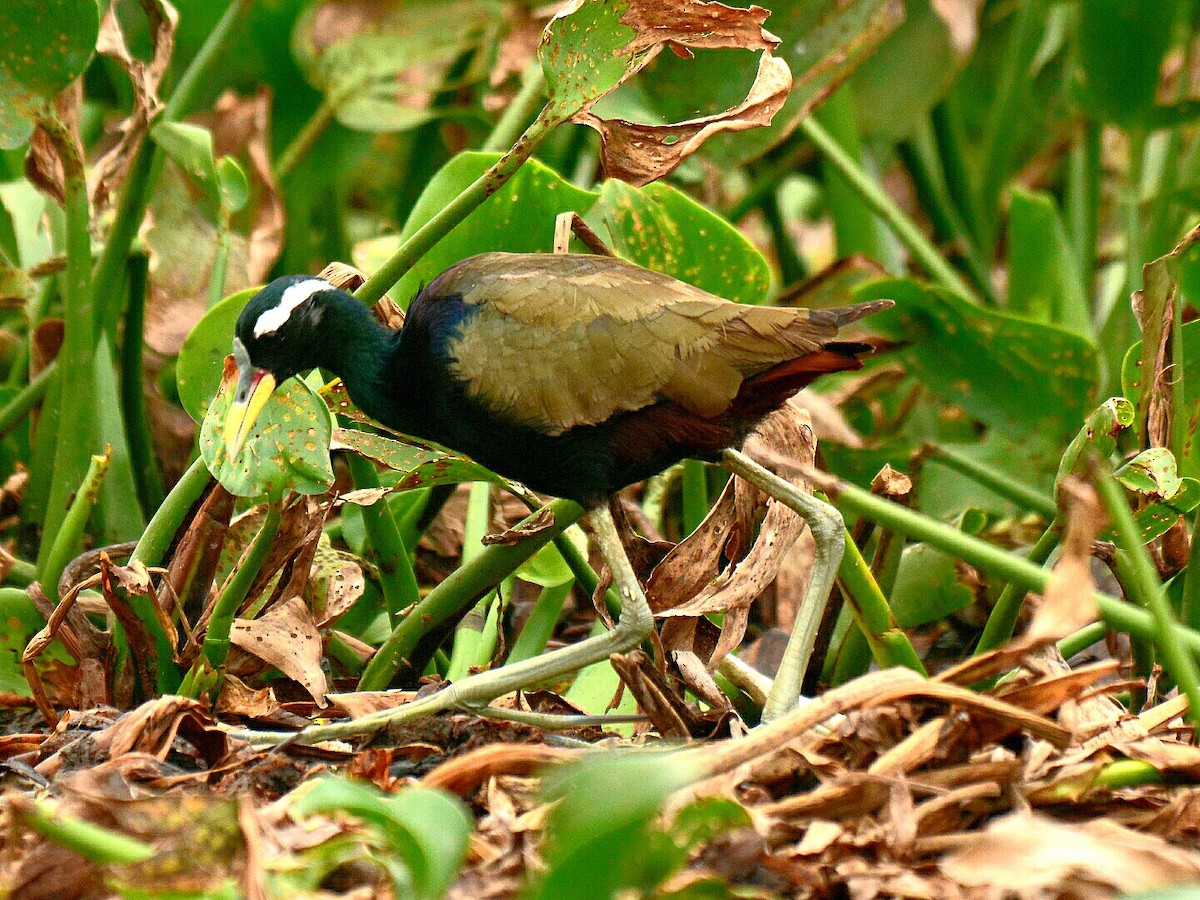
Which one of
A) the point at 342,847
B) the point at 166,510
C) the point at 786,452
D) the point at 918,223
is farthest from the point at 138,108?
the point at 918,223

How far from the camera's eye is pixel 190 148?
2.61 meters

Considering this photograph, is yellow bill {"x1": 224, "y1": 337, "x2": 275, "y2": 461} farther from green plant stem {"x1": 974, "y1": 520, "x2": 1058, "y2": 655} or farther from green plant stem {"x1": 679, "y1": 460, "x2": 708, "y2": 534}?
green plant stem {"x1": 974, "y1": 520, "x2": 1058, "y2": 655}

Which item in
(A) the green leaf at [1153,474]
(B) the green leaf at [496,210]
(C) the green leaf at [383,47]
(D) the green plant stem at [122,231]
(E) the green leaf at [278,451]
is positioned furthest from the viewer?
(C) the green leaf at [383,47]

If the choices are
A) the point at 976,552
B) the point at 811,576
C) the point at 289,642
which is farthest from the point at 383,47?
the point at 976,552

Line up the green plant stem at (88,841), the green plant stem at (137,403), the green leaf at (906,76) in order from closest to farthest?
Answer: the green plant stem at (88,841) < the green plant stem at (137,403) < the green leaf at (906,76)

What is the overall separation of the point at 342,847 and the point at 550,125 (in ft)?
3.37

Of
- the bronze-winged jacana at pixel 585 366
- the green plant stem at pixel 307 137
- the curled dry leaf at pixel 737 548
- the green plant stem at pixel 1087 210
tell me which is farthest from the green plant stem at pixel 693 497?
the green plant stem at pixel 1087 210

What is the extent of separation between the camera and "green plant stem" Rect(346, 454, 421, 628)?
246 cm

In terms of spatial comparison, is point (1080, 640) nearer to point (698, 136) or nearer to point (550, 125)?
point (698, 136)

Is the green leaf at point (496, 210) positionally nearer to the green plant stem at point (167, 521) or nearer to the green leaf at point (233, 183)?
the green leaf at point (233, 183)

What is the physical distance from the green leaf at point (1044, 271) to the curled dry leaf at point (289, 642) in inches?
80.9

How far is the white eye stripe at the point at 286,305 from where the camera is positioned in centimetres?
219

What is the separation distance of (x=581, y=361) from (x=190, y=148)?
35.4 inches

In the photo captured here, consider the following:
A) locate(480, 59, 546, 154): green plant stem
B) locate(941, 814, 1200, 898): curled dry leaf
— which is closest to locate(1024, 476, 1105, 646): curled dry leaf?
locate(941, 814, 1200, 898): curled dry leaf
